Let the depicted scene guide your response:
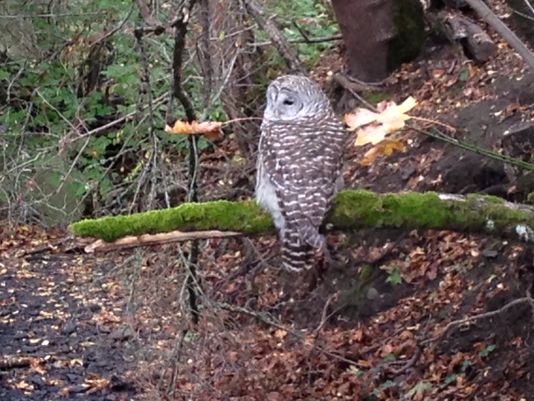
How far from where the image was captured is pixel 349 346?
759 centimetres

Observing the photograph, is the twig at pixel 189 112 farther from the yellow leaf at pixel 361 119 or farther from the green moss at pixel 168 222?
the yellow leaf at pixel 361 119

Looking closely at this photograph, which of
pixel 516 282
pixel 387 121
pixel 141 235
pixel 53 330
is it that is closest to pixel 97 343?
pixel 53 330

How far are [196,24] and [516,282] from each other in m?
3.26

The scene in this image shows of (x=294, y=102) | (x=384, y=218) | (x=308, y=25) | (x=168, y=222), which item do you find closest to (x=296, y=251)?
(x=384, y=218)

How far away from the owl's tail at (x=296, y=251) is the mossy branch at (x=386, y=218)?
323 millimetres

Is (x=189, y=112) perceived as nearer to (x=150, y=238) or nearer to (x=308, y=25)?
(x=150, y=238)

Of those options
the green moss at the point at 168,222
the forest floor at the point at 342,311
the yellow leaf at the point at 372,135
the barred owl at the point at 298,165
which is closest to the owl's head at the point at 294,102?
the barred owl at the point at 298,165

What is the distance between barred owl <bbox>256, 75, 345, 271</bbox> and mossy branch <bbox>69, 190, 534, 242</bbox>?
31 cm

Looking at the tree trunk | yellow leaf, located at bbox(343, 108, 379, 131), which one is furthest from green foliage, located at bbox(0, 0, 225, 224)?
yellow leaf, located at bbox(343, 108, 379, 131)

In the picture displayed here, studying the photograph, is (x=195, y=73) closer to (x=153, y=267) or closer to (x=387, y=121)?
(x=153, y=267)

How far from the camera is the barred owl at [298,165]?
452 cm

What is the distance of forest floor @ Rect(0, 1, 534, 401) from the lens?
6.35m

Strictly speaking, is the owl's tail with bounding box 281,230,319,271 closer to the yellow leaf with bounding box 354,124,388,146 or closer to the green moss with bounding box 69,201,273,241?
the green moss with bounding box 69,201,273,241

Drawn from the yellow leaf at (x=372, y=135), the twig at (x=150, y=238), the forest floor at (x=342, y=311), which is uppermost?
the yellow leaf at (x=372, y=135)
